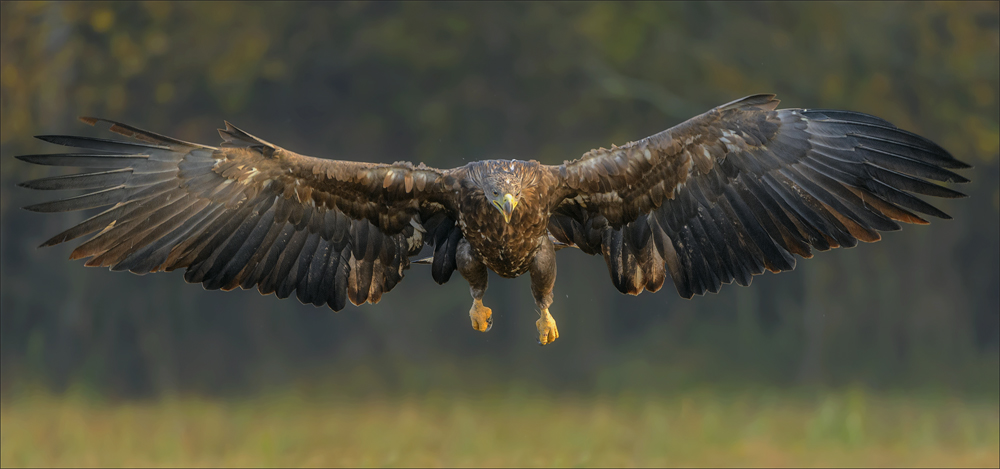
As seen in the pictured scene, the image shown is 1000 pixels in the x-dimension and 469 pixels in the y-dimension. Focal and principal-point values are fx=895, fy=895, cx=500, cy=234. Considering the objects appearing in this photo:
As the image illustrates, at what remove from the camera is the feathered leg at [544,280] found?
4309 mm

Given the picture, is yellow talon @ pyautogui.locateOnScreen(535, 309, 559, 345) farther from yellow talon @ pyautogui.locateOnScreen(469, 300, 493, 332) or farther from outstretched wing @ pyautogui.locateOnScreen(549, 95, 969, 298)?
outstretched wing @ pyautogui.locateOnScreen(549, 95, 969, 298)

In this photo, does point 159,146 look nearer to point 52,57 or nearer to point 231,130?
point 231,130

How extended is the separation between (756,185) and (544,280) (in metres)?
1.11

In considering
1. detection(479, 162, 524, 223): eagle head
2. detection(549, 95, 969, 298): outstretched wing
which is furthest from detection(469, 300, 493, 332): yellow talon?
detection(479, 162, 524, 223): eagle head

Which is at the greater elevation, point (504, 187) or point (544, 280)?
point (504, 187)

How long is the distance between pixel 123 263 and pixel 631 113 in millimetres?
5398

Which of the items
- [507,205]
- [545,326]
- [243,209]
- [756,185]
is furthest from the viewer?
[545,326]

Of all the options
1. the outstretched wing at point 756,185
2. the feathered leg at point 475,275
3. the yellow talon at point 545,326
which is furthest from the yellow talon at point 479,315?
the outstretched wing at point 756,185

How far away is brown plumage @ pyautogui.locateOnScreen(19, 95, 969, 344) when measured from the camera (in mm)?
4039

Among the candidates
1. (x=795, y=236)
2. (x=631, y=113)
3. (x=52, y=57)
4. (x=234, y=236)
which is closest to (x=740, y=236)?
(x=795, y=236)

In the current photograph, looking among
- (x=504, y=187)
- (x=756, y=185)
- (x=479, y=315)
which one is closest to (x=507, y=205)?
(x=504, y=187)

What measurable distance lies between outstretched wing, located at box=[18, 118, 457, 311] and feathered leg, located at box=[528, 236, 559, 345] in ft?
1.56

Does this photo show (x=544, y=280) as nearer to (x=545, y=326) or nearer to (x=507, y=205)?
(x=545, y=326)

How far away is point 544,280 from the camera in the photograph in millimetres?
4406
